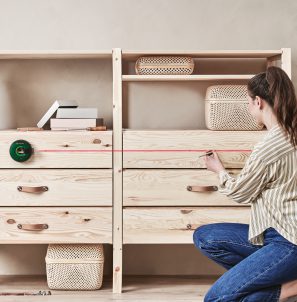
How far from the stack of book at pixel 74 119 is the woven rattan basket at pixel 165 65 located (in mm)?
336

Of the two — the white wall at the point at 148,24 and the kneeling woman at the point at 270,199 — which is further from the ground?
the white wall at the point at 148,24

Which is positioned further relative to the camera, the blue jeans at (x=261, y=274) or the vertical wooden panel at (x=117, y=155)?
the vertical wooden panel at (x=117, y=155)

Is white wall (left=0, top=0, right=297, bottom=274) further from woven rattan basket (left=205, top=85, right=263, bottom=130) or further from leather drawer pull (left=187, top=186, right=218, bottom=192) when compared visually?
leather drawer pull (left=187, top=186, right=218, bottom=192)

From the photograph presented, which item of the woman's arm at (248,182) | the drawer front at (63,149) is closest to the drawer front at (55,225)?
the drawer front at (63,149)

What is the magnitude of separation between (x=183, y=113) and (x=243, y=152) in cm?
51

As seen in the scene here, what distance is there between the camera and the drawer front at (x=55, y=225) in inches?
105

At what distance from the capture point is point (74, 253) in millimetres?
2723

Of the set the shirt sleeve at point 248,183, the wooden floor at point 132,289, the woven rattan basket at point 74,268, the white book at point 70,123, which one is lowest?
the wooden floor at point 132,289

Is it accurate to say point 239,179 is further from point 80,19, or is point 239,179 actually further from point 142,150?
point 80,19

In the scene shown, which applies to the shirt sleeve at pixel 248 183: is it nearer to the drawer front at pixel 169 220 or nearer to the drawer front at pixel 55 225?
the drawer front at pixel 169 220

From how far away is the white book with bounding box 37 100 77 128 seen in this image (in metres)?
2.76

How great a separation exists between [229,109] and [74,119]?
762 millimetres

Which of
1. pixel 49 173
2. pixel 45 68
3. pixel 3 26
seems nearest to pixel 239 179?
pixel 49 173

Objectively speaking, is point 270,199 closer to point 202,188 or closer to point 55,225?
point 202,188
